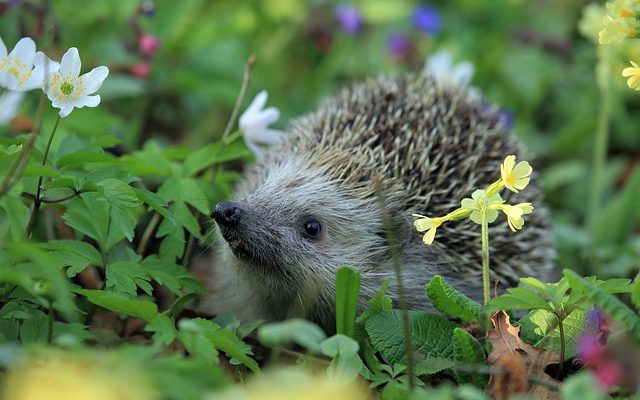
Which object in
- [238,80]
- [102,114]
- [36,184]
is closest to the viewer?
[36,184]

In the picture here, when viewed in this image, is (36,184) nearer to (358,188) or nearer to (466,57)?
(358,188)

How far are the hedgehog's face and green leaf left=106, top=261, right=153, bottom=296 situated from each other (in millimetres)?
392

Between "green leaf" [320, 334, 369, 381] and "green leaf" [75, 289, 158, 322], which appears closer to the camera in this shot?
"green leaf" [320, 334, 369, 381]

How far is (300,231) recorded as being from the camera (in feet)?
9.61

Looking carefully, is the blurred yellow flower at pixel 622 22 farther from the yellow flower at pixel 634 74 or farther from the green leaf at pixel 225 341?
the green leaf at pixel 225 341

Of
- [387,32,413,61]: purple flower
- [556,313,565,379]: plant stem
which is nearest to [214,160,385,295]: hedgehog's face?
[556,313,565,379]: plant stem

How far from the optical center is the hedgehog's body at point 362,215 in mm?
2889

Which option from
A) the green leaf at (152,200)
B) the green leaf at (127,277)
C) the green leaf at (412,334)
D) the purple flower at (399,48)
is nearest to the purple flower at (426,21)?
the purple flower at (399,48)

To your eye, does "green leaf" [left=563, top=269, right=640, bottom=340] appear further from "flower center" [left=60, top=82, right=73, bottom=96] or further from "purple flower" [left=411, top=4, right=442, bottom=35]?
"purple flower" [left=411, top=4, right=442, bottom=35]

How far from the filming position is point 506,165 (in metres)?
2.29

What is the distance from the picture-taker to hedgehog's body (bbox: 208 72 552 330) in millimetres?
2889

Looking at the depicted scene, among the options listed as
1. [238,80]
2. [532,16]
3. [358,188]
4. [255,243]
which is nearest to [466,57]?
[532,16]

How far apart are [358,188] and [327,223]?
0.18 m

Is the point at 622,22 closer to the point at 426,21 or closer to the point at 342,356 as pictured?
the point at 342,356
